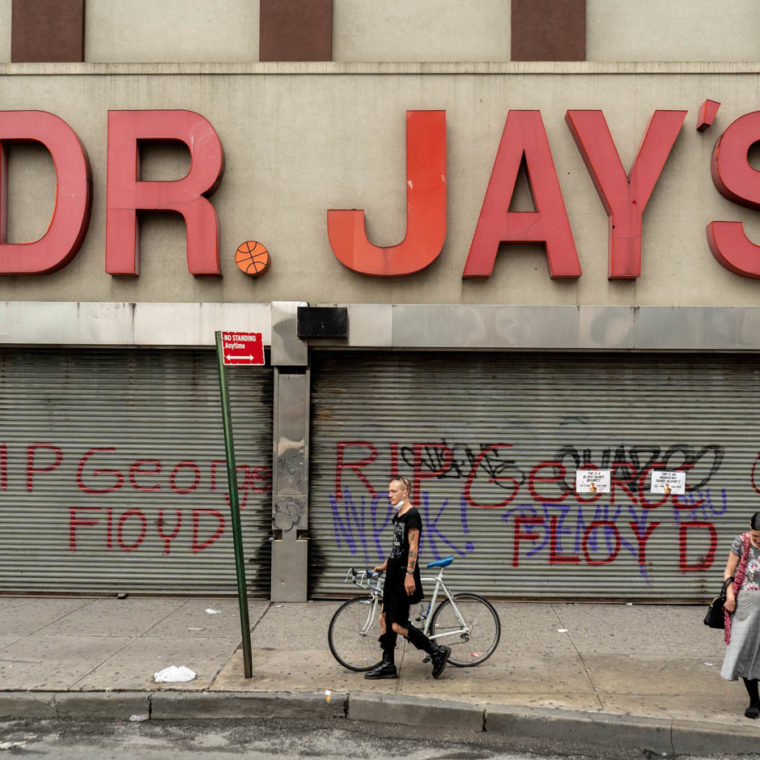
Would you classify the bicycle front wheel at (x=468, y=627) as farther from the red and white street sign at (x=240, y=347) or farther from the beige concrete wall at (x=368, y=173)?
the beige concrete wall at (x=368, y=173)

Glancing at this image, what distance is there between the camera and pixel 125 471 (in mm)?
9773

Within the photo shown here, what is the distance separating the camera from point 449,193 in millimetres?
9617

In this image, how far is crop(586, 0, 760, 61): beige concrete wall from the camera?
991cm

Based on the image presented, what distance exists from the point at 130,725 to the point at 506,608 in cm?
470

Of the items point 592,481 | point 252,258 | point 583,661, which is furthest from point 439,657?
point 252,258

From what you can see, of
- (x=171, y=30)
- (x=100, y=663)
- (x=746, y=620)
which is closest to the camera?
(x=746, y=620)

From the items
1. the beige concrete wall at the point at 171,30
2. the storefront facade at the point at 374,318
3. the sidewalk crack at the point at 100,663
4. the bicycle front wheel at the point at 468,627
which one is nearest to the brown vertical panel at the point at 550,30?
the storefront facade at the point at 374,318

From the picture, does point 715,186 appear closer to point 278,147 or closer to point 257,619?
point 278,147

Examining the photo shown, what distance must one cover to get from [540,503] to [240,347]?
4.64m

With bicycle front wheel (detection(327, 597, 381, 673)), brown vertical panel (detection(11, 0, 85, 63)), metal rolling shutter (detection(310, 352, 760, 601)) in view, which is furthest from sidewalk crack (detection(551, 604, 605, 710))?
brown vertical panel (detection(11, 0, 85, 63))

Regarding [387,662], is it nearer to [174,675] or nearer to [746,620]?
[174,675]


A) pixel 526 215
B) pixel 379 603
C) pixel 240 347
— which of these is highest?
pixel 526 215

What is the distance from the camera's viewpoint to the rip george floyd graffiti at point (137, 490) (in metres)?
9.75

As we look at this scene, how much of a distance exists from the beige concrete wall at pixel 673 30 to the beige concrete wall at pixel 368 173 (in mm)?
552
